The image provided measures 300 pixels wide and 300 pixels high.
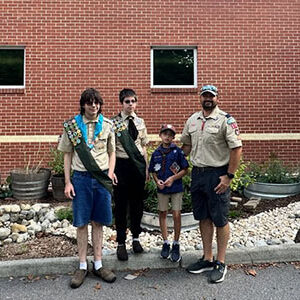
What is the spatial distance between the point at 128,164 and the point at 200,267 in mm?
1378

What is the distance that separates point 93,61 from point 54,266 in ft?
18.2

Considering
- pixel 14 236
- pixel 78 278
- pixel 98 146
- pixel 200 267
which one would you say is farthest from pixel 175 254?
pixel 14 236

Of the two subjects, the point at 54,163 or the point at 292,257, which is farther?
the point at 54,163

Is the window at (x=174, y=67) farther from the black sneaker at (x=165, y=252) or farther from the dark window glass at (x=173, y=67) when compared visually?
the black sneaker at (x=165, y=252)

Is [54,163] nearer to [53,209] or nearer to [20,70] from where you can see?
[53,209]

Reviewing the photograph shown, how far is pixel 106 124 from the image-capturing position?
3.29 meters

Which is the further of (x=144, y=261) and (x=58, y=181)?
(x=58, y=181)

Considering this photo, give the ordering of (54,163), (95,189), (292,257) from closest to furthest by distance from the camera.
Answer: (95,189) < (292,257) < (54,163)

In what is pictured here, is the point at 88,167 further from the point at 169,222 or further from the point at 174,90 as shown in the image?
the point at 174,90

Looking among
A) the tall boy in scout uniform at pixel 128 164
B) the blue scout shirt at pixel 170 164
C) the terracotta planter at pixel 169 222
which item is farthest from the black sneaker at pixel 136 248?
the terracotta planter at pixel 169 222

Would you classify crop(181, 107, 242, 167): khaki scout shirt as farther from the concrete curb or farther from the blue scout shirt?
the concrete curb

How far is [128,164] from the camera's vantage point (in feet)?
11.3

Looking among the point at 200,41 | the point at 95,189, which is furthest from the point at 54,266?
the point at 200,41

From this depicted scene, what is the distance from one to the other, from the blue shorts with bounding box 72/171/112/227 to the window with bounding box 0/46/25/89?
18.3 feet
